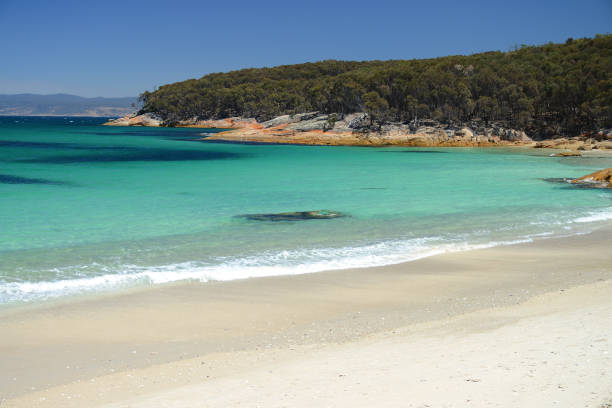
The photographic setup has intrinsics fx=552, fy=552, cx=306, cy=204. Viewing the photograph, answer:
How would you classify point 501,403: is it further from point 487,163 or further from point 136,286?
point 487,163

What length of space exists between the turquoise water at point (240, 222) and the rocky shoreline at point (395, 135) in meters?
35.9

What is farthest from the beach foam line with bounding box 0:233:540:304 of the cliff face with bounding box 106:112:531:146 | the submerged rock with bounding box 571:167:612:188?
the cliff face with bounding box 106:112:531:146

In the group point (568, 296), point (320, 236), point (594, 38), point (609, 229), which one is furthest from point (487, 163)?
point (594, 38)

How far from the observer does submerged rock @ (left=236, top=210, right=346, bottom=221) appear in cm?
1590

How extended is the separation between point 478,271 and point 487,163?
1283 inches

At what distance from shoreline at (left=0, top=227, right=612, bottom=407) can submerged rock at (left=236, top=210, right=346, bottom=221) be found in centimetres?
565

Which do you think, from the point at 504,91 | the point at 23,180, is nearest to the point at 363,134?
the point at 504,91

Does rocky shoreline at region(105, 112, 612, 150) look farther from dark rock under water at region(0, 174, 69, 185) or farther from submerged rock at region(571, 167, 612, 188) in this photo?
dark rock under water at region(0, 174, 69, 185)

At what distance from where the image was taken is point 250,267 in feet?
33.6

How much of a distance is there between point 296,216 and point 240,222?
1879 mm

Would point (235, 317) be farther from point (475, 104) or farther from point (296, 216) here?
point (475, 104)

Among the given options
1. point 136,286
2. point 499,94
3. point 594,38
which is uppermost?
point 594,38

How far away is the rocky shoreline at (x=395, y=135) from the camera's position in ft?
207

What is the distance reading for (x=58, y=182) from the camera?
86.1 feet
